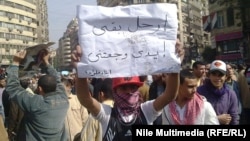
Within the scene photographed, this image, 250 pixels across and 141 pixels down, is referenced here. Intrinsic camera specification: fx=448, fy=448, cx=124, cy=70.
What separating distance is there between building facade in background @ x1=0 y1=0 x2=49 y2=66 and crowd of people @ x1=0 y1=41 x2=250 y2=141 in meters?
66.5

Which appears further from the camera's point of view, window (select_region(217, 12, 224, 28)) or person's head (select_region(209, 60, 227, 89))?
window (select_region(217, 12, 224, 28))

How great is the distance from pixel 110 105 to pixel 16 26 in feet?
247

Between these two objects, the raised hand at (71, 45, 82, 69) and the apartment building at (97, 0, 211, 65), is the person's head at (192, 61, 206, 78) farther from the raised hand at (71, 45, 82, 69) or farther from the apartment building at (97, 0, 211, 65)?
the apartment building at (97, 0, 211, 65)

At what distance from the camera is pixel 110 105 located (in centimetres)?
411

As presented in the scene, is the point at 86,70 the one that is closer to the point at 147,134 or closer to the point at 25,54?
Result: the point at 147,134

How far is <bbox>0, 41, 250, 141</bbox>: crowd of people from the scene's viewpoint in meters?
3.23

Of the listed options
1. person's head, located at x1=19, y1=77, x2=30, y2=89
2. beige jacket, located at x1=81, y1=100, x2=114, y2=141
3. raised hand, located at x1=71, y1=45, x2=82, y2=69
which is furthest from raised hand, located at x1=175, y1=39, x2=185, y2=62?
person's head, located at x1=19, y1=77, x2=30, y2=89

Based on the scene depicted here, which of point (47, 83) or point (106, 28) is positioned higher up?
point (106, 28)

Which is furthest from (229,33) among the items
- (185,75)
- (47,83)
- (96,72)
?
(96,72)

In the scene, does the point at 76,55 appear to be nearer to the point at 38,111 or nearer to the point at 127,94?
the point at 127,94

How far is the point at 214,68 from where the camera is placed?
16.3 ft

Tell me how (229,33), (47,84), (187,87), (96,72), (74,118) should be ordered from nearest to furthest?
(96,72), (187,87), (47,84), (74,118), (229,33)

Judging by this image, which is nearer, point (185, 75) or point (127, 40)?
point (127, 40)

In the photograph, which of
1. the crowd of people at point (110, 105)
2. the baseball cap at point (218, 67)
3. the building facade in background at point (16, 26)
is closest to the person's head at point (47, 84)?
the crowd of people at point (110, 105)
